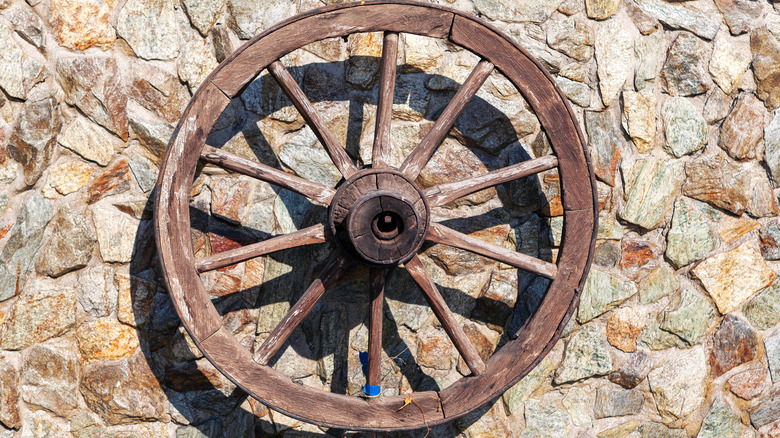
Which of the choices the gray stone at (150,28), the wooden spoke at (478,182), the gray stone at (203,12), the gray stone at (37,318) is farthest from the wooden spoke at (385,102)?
the gray stone at (37,318)

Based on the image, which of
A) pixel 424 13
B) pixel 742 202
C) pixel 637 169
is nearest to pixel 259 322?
pixel 424 13

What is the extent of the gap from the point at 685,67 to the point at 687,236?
2.20 ft

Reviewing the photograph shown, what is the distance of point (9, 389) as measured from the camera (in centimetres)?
210

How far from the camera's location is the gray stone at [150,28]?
6.72 ft

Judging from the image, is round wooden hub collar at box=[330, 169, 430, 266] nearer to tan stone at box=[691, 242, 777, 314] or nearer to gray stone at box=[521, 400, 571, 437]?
gray stone at box=[521, 400, 571, 437]

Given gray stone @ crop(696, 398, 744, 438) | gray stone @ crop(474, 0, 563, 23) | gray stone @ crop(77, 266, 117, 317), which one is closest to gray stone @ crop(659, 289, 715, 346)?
gray stone @ crop(696, 398, 744, 438)

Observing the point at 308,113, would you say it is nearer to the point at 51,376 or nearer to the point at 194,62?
the point at 194,62

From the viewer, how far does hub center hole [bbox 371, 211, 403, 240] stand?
1.83 m

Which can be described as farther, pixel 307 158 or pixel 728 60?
pixel 728 60

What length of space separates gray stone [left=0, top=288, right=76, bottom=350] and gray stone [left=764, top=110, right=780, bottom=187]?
276 centimetres

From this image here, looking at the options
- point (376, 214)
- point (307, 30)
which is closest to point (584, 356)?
point (376, 214)

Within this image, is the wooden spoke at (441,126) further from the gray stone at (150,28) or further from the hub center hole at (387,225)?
the gray stone at (150,28)

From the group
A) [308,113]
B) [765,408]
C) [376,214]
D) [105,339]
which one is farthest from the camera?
[765,408]

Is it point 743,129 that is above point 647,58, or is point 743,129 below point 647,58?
below
